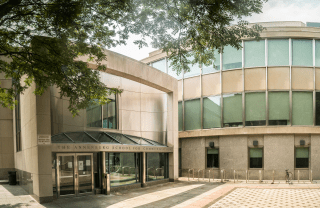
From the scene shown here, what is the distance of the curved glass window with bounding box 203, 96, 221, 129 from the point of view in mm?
21925

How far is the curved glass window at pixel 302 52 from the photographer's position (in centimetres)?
2036

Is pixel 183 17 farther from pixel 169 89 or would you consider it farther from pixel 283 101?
pixel 283 101

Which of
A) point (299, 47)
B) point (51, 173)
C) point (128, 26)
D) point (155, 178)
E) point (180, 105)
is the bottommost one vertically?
point (155, 178)

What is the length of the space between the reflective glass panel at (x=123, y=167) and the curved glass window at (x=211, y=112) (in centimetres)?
725

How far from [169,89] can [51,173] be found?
32.8ft

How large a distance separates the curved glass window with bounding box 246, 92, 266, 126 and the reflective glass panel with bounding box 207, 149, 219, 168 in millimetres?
3339

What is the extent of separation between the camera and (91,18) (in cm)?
1013

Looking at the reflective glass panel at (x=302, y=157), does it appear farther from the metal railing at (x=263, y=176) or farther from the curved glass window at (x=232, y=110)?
the curved glass window at (x=232, y=110)

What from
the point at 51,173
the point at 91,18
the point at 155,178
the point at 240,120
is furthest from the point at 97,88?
the point at 240,120

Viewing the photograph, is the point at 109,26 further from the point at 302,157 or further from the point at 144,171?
the point at 302,157

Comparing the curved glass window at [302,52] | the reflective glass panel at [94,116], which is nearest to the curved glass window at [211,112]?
the curved glass window at [302,52]

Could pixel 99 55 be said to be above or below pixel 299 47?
below

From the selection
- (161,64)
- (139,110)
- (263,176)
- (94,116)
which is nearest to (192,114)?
(139,110)

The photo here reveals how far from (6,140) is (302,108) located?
22.2m
